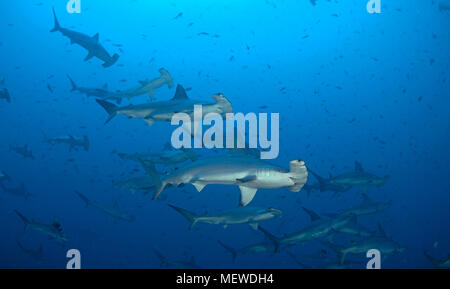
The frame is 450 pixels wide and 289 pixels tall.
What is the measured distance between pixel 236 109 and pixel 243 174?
25665 millimetres

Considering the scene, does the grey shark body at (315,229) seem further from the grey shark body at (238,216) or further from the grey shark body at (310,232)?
the grey shark body at (238,216)

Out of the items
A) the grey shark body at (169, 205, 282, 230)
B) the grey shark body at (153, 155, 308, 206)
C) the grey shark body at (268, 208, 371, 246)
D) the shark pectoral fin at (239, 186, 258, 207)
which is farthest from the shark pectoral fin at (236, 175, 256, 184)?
the grey shark body at (268, 208, 371, 246)

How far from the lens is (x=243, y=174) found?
12.6ft

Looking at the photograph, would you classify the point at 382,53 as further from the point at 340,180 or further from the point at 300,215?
the point at 340,180

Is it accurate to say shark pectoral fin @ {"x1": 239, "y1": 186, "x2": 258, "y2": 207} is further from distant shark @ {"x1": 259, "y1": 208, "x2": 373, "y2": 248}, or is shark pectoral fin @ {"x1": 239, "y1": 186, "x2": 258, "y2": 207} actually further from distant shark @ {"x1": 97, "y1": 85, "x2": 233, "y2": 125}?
distant shark @ {"x1": 259, "y1": 208, "x2": 373, "y2": 248}

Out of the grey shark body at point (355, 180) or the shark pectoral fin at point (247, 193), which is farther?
the grey shark body at point (355, 180)

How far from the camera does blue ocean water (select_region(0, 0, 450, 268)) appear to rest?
21.4m

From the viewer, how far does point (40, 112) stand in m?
26.2

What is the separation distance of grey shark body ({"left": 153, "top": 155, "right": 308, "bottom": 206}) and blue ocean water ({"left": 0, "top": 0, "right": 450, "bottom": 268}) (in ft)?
50.5

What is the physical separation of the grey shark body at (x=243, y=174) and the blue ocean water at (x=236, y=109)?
15.4m

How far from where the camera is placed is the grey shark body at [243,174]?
3.63m

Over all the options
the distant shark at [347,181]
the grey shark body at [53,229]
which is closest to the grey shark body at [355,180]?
the distant shark at [347,181]

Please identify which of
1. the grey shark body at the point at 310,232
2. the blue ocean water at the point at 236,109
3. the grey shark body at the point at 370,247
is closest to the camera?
the grey shark body at the point at 310,232

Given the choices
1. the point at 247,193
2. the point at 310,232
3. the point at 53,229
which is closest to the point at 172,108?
the point at 247,193
